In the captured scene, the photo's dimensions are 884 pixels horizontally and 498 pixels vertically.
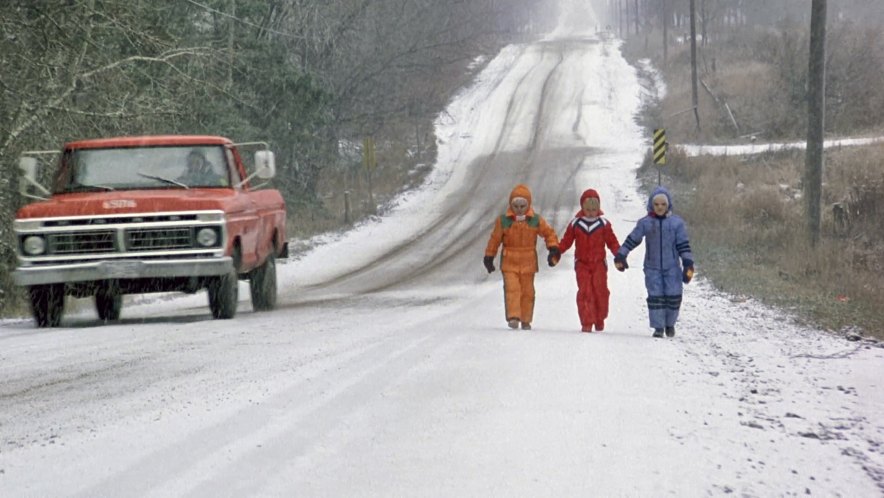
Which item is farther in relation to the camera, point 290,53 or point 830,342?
point 290,53

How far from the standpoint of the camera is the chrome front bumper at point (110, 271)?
10211mm

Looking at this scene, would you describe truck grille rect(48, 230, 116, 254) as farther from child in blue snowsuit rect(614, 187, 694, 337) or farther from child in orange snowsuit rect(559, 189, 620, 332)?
child in blue snowsuit rect(614, 187, 694, 337)

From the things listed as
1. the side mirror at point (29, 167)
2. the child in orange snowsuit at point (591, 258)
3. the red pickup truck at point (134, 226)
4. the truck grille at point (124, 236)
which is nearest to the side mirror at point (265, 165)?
the red pickup truck at point (134, 226)

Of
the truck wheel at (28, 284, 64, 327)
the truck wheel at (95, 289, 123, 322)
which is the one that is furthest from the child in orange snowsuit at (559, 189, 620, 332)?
the truck wheel at (95, 289, 123, 322)

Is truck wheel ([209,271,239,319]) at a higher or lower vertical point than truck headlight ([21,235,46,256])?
lower

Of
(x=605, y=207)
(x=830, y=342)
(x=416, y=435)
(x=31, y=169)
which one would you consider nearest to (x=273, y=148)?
(x=605, y=207)

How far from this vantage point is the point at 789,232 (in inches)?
810

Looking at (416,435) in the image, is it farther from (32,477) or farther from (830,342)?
(830,342)

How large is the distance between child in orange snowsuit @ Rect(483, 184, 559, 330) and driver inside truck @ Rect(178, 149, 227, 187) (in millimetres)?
3219

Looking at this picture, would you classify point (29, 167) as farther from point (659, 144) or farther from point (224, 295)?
point (659, 144)

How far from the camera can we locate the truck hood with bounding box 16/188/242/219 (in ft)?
34.2

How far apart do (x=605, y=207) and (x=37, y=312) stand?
22868 millimetres

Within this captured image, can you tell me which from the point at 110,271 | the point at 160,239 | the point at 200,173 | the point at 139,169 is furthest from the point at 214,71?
the point at 110,271

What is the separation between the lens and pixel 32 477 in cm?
441
